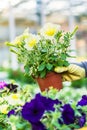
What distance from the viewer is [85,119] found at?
37.9 inches

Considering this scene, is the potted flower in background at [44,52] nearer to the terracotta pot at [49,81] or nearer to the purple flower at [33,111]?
the terracotta pot at [49,81]

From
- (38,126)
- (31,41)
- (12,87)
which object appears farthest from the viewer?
(12,87)

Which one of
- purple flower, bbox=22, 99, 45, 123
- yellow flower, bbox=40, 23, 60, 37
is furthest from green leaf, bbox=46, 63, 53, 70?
purple flower, bbox=22, 99, 45, 123

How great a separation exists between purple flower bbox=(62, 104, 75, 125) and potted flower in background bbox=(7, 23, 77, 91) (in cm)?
35

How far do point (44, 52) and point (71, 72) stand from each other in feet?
0.41

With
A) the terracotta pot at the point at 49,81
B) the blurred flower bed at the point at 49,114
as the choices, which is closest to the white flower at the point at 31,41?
the terracotta pot at the point at 49,81

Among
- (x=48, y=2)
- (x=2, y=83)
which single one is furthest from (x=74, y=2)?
(x=2, y=83)

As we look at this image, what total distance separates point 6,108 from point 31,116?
23cm

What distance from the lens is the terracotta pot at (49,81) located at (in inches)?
50.7

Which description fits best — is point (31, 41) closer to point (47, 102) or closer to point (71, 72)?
point (71, 72)

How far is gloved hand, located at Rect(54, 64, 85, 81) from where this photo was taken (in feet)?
4.21

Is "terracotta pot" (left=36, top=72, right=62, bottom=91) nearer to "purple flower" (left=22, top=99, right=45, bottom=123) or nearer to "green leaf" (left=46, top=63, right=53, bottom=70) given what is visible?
"green leaf" (left=46, top=63, right=53, bottom=70)

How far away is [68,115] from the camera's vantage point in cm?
92

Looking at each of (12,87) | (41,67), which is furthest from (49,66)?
(12,87)
